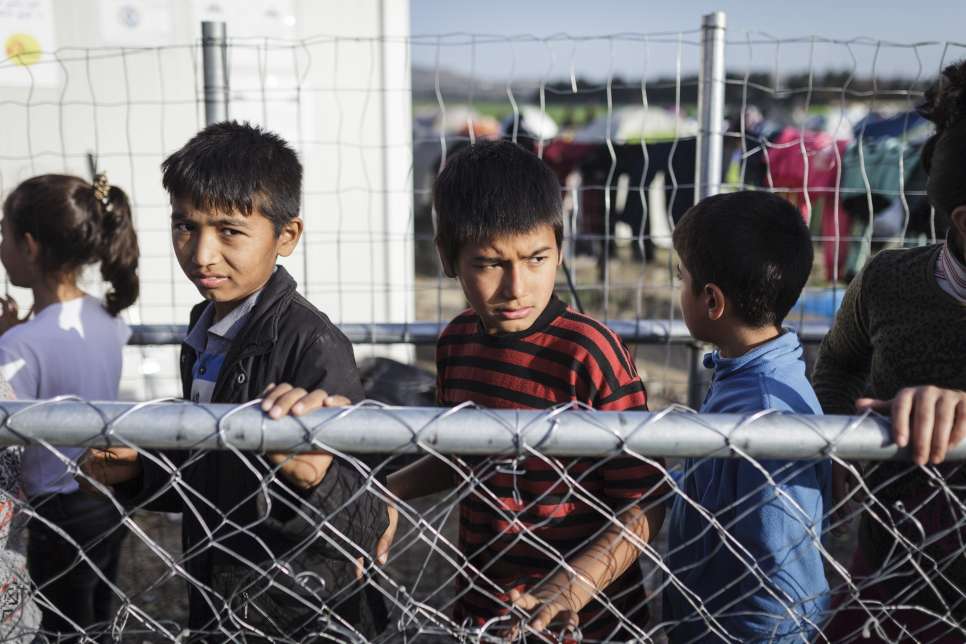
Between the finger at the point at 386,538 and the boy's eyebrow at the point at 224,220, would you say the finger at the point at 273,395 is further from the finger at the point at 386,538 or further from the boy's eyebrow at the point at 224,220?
the boy's eyebrow at the point at 224,220

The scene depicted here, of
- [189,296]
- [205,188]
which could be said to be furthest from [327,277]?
[205,188]

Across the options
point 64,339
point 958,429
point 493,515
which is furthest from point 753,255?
point 64,339

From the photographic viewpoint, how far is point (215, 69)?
3098 mm

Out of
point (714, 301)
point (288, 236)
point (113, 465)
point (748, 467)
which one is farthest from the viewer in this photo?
point (288, 236)

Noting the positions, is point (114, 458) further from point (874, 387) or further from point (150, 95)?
point (150, 95)

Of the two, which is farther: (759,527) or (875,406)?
(759,527)

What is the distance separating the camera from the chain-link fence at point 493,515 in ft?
3.66

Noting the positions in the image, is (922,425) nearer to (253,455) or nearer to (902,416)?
(902,416)

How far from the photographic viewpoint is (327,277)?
516cm

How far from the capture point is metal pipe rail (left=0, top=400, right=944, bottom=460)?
1.11 meters

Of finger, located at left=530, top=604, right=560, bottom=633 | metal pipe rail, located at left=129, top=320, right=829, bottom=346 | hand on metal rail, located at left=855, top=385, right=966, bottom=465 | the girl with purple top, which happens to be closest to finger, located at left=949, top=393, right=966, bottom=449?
hand on metal rail, located at left=855, top=385, right=966, bottom=465

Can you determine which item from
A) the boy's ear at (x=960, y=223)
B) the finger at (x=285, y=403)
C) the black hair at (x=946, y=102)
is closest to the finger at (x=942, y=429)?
the boy's ear at (x=960, y=223)

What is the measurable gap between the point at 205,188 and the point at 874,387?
1.40m

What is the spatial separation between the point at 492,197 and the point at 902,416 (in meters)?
0.85
